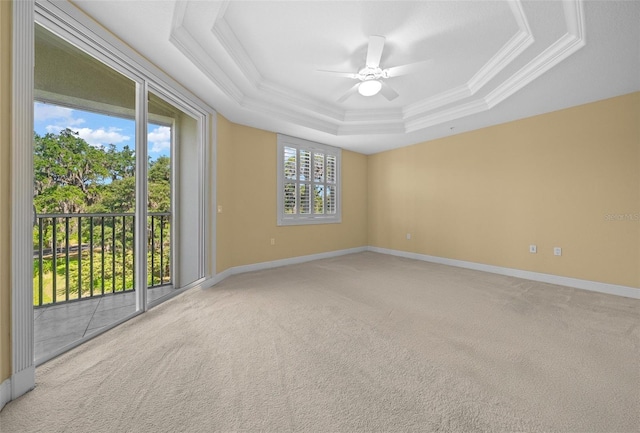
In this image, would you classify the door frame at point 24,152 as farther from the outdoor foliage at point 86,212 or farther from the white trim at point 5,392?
the outdoor foliage at point 86,212

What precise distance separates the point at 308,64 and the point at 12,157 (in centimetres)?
257

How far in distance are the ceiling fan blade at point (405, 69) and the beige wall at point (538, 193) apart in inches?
82.7

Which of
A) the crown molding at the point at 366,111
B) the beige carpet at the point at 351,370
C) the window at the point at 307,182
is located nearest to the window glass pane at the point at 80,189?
the beige carpet at the point at 351,370

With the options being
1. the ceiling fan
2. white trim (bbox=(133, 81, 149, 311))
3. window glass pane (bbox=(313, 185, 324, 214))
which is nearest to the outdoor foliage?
white trim (bbox=(133, 81, 149, 311))

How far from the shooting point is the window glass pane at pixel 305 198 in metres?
4.75

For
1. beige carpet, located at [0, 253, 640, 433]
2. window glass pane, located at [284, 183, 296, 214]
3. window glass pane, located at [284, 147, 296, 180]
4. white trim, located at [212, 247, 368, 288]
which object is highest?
window glass pane, located at [284, 147, 296, 180]

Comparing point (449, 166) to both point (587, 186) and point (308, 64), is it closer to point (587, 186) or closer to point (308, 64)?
point (587, 186)

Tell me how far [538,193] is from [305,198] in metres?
3.75

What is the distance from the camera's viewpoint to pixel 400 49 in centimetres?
247

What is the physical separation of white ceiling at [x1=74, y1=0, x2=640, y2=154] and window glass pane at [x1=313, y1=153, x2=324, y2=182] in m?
1.34

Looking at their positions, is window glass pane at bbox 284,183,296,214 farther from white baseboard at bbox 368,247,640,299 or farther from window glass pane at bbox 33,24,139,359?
white baseboard at bbox 368,247,640,299

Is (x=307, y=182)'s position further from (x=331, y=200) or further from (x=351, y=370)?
(x=351, y=370)

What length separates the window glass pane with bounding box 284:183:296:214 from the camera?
4515mm

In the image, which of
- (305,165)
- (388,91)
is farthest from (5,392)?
(305,165)
